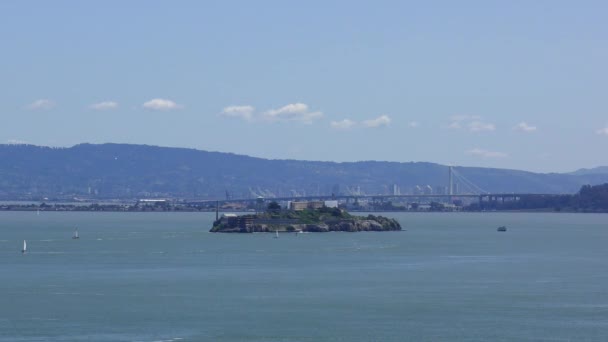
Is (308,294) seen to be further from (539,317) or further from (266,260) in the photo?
(266,260)

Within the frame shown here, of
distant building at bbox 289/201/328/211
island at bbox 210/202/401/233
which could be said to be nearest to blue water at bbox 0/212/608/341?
island at bbox 210/202/401/233

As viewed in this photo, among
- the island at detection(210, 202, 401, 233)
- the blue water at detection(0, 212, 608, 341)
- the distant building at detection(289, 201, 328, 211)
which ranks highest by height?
the distant building at detection(289, 201, 328, 211)

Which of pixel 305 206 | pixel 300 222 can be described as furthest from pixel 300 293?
pixel 305 206

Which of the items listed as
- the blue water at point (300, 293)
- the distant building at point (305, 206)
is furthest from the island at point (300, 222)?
the blue water at point (300, 293)

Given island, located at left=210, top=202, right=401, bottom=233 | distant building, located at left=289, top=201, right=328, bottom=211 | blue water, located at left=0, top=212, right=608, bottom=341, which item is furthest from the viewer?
distant building, located at left=289, top=201, right=328, bottom=211

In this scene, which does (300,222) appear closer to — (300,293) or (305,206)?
(305,206)

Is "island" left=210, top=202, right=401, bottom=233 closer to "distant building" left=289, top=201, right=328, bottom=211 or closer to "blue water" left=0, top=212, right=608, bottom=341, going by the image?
"distant building" left=289, top=201, right=328, bottom=211
